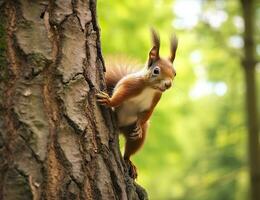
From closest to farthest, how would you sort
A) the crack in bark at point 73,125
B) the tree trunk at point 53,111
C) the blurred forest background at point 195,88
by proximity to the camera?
1. the tree trunk at point 53,111
2. the crack in bark at point 73,125
3. the blurred forest background at point 195,88

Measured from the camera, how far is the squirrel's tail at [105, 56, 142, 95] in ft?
7.74

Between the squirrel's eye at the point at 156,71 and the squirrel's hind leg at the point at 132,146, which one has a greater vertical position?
the squirrel's eye at the point at 156,71

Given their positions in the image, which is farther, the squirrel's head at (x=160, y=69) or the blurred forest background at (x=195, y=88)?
the blurred forest background at (x=195, y=88)

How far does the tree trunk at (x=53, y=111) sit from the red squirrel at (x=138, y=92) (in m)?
0.28

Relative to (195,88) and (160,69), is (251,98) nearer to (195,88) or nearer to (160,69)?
(160,69)

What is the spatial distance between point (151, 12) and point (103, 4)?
0.67 m

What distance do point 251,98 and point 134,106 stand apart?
116 inches

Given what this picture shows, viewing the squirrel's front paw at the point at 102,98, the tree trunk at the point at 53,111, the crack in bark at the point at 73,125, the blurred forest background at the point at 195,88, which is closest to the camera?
the tree trunk at the point at 53,111

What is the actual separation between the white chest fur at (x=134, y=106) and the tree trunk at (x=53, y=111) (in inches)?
11.0

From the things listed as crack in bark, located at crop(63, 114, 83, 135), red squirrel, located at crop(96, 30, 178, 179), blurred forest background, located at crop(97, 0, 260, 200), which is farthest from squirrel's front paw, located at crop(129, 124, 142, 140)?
blurred forest background, located at crop(97, 0, 260, 200)

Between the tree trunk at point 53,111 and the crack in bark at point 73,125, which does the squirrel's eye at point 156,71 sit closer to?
the tree trunk at point 53,111

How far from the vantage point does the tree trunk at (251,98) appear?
4816 millimetres

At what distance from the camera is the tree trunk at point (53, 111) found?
65.9 inches

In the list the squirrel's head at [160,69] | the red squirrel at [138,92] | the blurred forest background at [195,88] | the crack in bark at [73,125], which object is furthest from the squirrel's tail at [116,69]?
the blurred forest background at [195,88]
